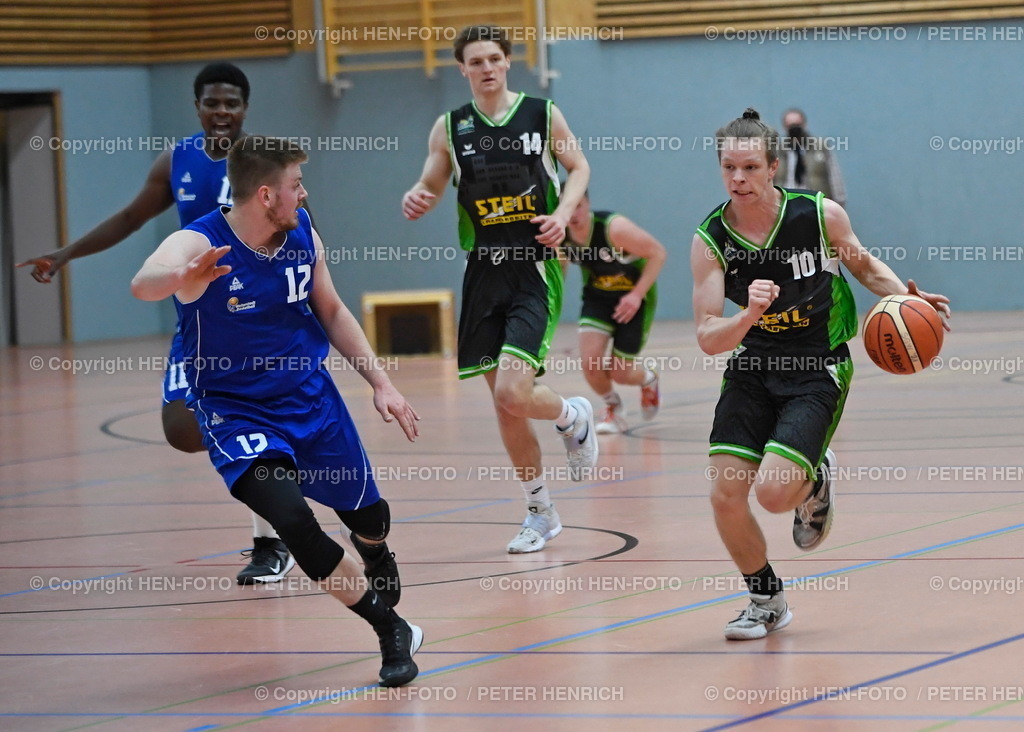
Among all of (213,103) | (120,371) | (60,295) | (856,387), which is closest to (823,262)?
(213,103)

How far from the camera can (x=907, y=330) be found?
4332 mm

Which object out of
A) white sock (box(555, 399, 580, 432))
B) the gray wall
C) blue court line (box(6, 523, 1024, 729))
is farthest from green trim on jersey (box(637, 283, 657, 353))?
the gray wall

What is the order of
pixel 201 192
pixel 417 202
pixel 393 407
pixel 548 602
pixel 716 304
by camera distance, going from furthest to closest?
pixel 417 202 → pixel 201 192 → pixel 548 602 → pixel 716 304 → pixel 393 407

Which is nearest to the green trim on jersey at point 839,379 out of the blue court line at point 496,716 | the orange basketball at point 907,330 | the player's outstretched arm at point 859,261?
the orange basketball at point 907,330

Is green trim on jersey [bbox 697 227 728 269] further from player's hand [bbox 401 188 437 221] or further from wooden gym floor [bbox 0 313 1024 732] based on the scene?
player's hand [bbox 401 188 437 221]

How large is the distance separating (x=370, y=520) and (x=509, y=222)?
2160mm

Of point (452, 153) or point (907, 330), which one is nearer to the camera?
point (907, 330)

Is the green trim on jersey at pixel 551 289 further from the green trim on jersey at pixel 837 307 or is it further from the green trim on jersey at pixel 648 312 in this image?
the green trim on jersey at pixel 648 312

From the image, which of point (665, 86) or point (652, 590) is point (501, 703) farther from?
point (665, 86)

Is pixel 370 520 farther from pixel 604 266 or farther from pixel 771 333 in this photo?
pixel 604 266

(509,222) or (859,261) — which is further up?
(509,222)

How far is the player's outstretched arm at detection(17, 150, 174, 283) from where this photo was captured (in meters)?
5.70

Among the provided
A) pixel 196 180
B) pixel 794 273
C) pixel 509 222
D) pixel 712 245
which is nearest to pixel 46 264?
pixel 196 180

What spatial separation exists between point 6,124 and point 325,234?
185 inches
